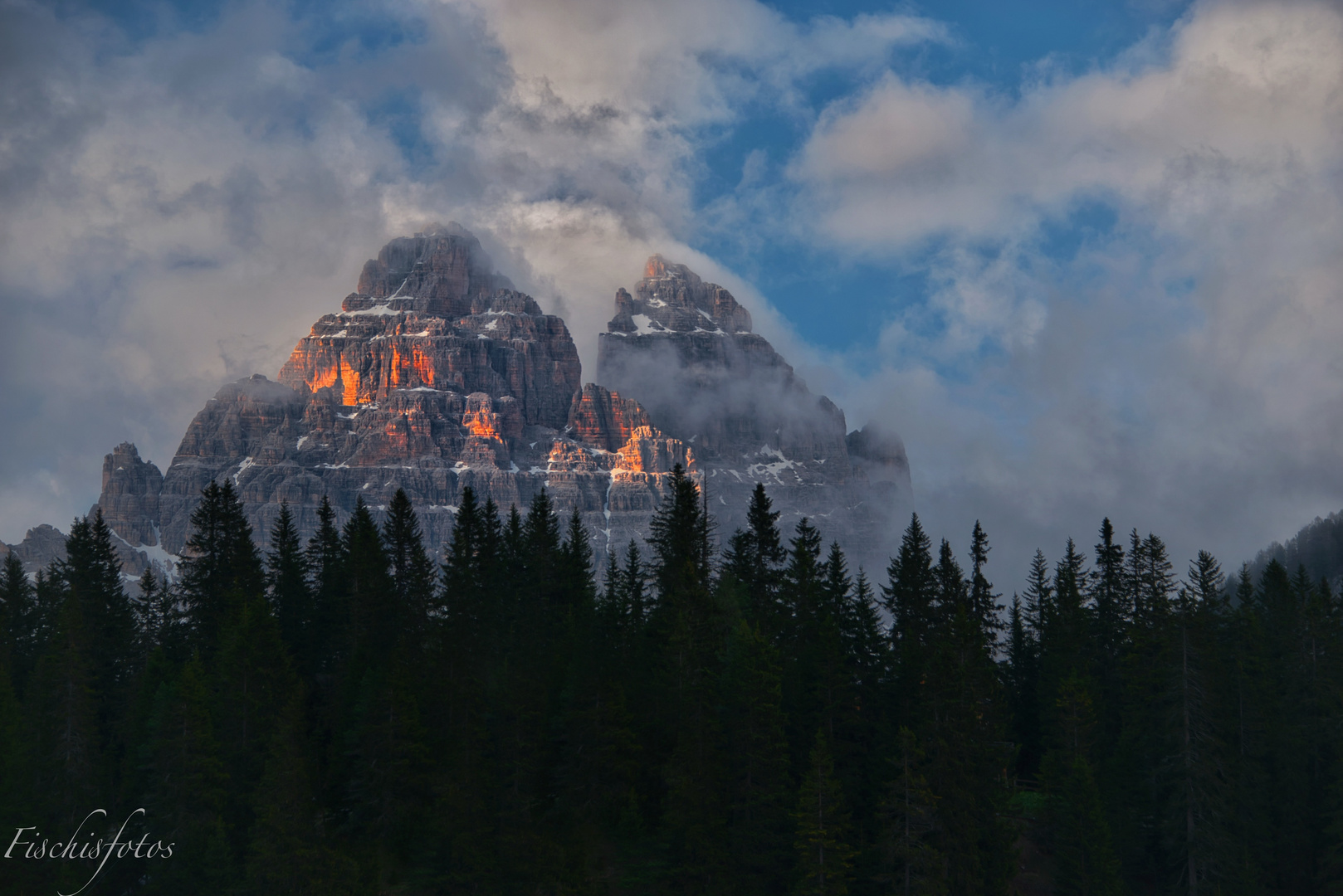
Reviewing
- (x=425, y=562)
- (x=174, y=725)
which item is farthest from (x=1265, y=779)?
(x=174, y=725)

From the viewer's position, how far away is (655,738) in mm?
65625

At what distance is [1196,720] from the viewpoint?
66500 mm

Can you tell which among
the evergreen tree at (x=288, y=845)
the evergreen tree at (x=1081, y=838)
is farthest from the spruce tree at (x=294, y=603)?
the evergreen tree at (x=1081, y=838)

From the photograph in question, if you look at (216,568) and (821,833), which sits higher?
(216,568)

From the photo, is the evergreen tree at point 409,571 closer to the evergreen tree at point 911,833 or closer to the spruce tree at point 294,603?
the spruce tree at point 294,603

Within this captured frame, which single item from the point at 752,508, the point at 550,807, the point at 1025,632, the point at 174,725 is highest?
the point at 752,508

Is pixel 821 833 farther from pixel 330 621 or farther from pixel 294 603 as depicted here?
pixel 294 603

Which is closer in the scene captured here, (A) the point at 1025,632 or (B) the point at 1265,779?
(B) the point at 1265,779

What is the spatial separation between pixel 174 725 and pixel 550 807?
62.5 feet

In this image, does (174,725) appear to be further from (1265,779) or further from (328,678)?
(1265,779)
